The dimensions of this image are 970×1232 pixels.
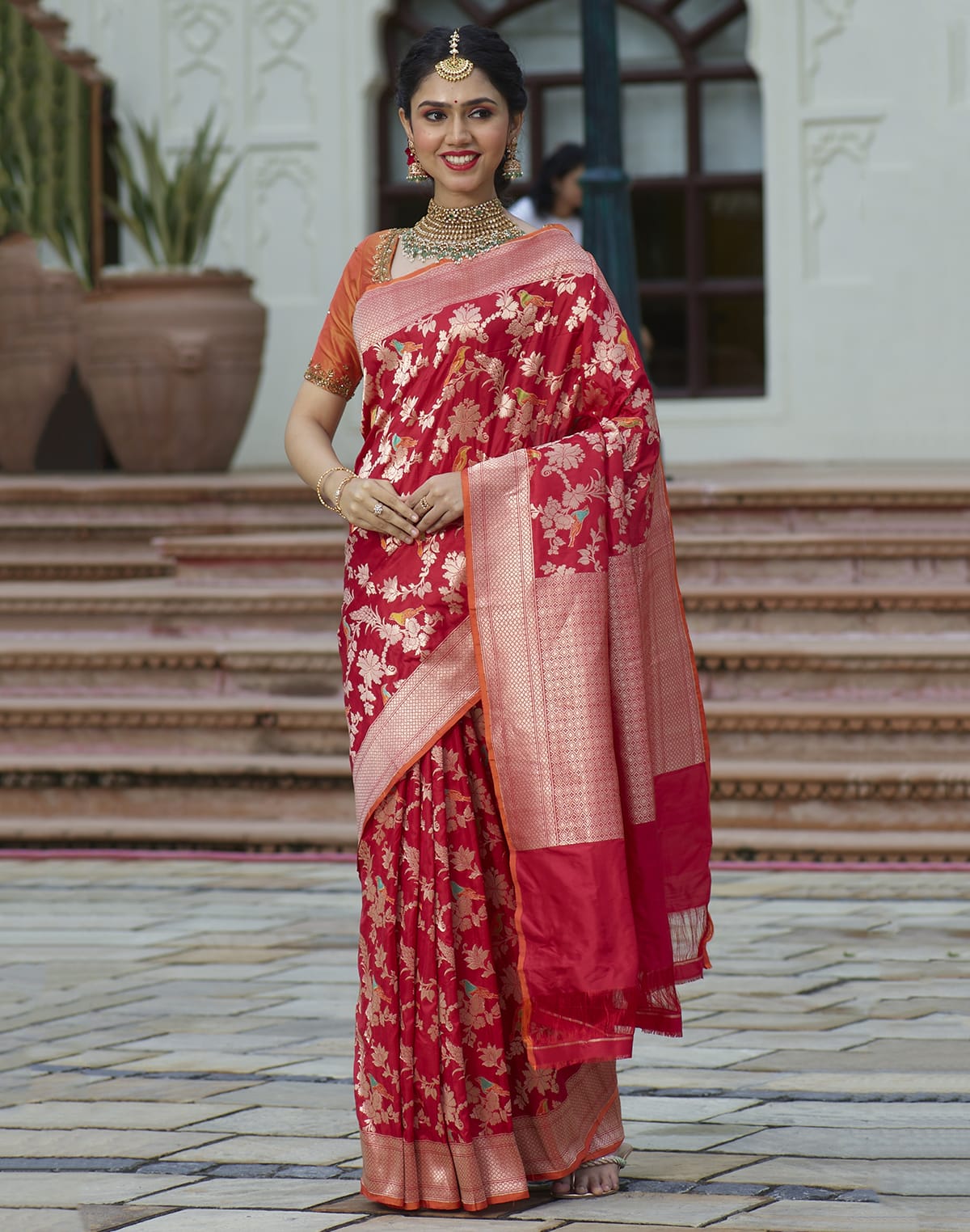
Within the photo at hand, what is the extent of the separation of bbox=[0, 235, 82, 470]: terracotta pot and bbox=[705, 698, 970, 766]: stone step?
479 centimetres

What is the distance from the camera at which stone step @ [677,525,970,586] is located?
671 centimetres

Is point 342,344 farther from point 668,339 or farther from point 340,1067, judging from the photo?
point 668,339

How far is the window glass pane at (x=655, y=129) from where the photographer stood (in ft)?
34.2

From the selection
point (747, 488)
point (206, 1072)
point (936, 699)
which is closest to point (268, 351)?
point (747, 488)

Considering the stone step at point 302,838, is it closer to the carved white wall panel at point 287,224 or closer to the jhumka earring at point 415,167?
the jhumka earring at point 415,167

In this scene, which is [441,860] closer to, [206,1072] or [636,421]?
[636,421]

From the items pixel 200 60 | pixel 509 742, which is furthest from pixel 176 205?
pixel 509 742

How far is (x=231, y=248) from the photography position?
10.5 m

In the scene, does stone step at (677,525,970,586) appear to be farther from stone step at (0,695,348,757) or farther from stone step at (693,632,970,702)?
stone step at (0,695,348,757)

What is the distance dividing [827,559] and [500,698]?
157 inches

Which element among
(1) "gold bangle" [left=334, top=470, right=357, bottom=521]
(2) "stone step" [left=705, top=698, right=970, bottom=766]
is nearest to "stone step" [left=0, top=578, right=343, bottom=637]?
(2) "stone step" [left=705, top=698, right=970, bottom=766]

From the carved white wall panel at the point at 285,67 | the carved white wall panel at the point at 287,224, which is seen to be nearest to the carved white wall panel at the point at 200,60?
the carved white wall panel at the point at 285,67

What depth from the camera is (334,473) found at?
306cm

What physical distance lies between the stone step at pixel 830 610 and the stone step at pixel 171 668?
1145mm
